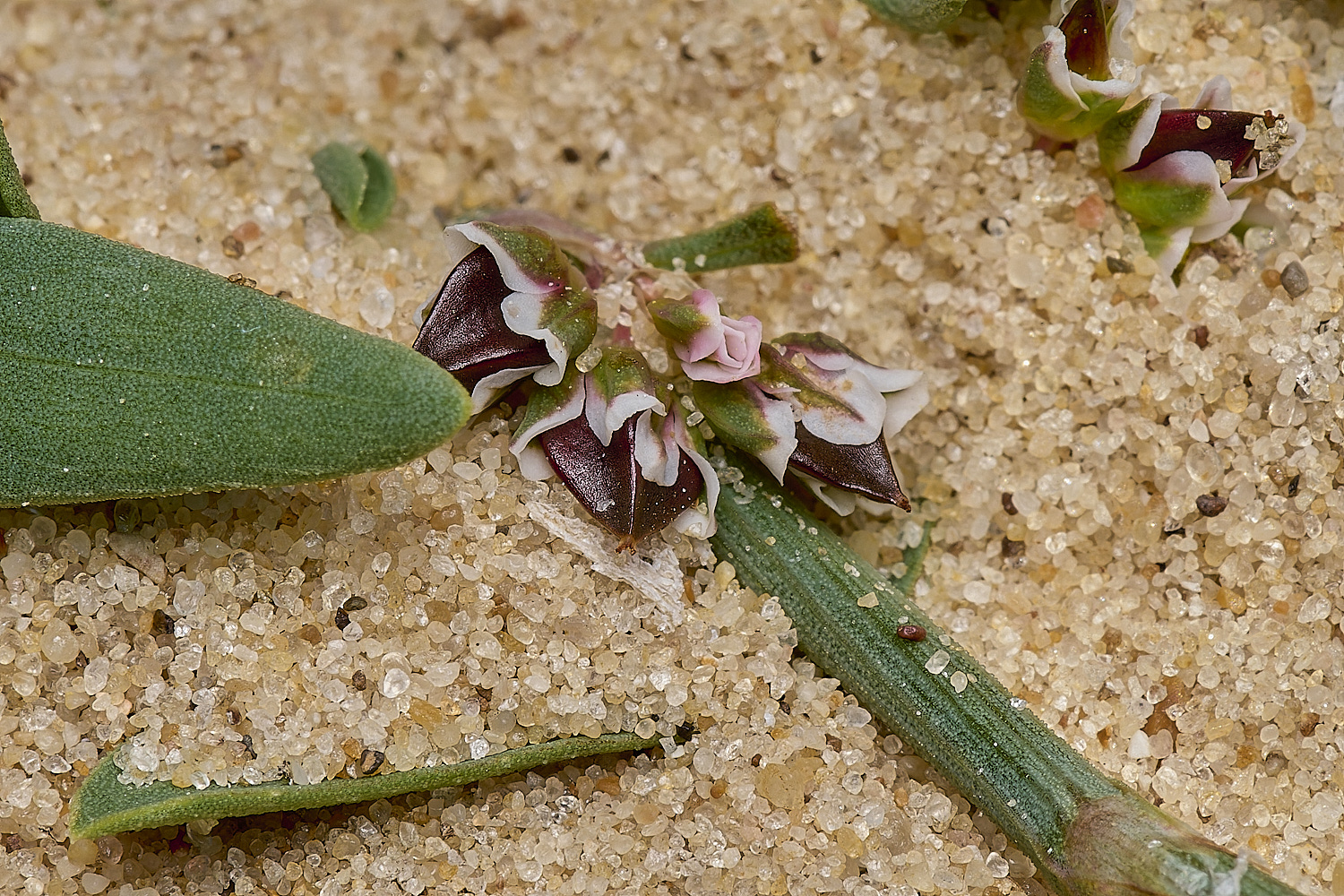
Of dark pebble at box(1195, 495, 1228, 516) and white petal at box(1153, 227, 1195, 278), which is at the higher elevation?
white petal at box(1153, 227, 1195, 278)

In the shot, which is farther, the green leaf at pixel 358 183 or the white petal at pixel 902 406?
the green leaf at pixel 358 183

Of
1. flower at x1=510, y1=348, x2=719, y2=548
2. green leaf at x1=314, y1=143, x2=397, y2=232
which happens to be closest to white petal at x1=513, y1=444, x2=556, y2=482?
flower at x1=510, y1=348, x2=719, y2=548

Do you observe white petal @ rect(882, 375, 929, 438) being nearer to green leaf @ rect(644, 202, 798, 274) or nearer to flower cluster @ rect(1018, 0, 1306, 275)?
Result: green leaf @ rect(644, 202, 798, 274)

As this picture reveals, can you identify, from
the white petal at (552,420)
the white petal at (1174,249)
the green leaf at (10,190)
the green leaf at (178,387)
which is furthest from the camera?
the white petal at (1174,249)

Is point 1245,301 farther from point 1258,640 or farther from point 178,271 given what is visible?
point 178,271

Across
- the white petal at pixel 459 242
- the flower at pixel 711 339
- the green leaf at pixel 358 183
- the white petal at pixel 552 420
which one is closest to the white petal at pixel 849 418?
the flower at pixel 711 339

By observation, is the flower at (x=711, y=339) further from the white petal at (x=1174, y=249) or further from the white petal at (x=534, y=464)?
the white petal at (x=1174, y=249)
